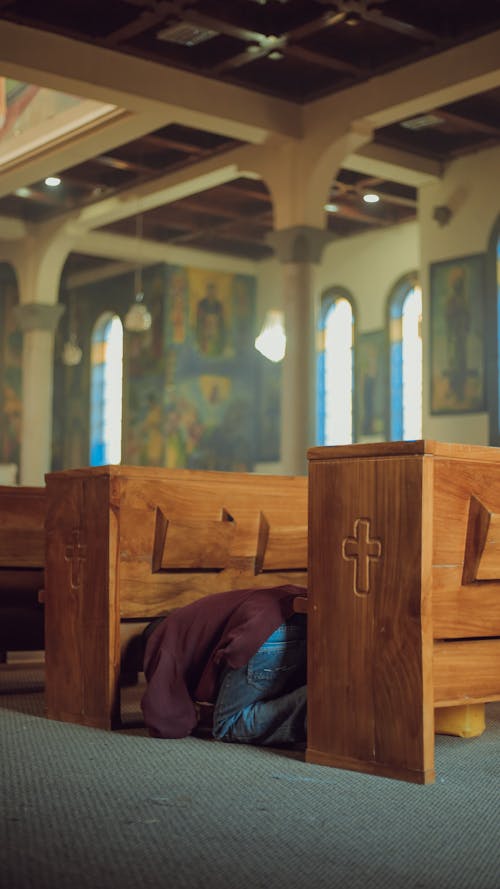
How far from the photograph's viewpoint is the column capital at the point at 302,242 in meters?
12.6

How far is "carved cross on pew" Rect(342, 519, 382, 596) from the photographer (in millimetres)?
3797

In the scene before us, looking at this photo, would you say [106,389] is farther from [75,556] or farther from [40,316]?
[75,556]

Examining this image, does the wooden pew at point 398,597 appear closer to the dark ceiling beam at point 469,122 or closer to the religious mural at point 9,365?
the dark ceiling beam at point 469,122

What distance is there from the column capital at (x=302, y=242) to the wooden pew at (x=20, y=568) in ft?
23.6

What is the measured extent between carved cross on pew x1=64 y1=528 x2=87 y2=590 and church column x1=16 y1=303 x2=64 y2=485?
38.1 feet

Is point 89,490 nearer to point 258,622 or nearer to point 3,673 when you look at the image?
point 258,622

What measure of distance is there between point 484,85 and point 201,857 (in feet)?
31.2

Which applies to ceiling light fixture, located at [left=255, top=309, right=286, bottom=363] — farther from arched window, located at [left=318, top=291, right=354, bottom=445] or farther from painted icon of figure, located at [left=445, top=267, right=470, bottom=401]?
arched window, located at [left=318, top=291, right=354, bottom=445]

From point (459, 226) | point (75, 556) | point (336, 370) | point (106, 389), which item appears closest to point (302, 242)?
point (459, 226)

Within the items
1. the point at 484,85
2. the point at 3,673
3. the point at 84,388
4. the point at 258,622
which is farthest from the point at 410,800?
the point at 84,388

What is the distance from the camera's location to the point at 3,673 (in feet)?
21.9

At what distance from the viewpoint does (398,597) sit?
12.1 ft

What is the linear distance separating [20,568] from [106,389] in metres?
16.0

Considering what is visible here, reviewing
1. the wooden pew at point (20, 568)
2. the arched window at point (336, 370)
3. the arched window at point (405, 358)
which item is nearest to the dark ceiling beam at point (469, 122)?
the arched window at point (405, 358)
